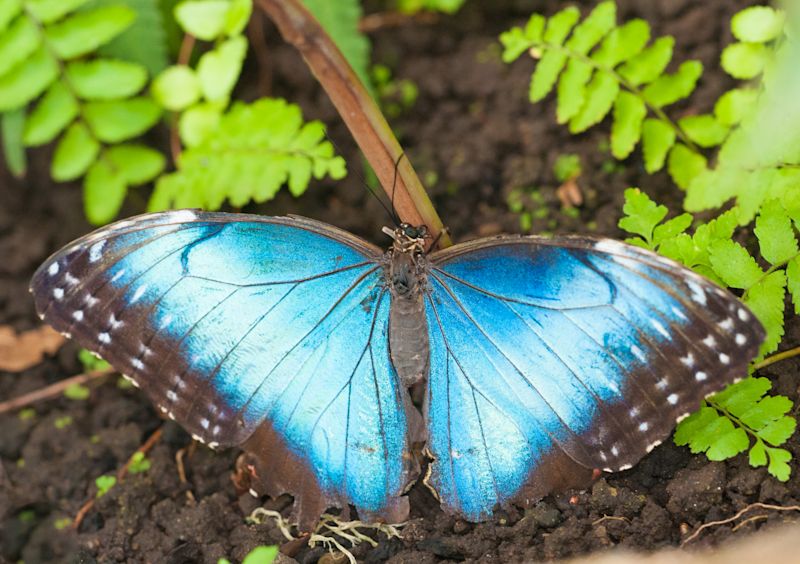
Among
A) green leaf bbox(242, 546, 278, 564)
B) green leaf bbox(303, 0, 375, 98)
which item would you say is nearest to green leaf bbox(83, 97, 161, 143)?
green leaf bbox(303, 0, 375, 98)

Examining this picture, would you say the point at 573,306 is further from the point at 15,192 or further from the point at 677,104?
the point at 15,192

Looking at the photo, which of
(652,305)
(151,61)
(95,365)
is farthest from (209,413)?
(151,61)

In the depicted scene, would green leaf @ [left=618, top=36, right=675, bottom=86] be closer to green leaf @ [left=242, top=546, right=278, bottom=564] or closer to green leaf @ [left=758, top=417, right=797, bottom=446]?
green leaf @ [left=758, top=417, right=797, bottom=446]

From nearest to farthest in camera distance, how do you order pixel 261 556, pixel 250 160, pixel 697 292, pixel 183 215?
pixel 261 556, pixel 697 292, pixel 183 215, pixel 250 160

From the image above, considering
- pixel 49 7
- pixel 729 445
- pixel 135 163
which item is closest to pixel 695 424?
pixel 729 445

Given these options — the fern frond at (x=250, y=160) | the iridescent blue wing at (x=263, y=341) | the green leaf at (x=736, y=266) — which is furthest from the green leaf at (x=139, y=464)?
the green leaf at (x=736, y=266)

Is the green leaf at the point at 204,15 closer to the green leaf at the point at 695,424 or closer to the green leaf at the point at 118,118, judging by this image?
the green leaf at the point at 118,118

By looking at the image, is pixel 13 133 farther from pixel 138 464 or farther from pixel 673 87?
pixel 673 87
